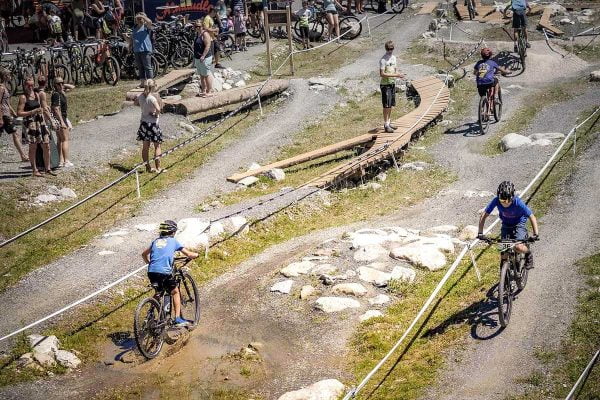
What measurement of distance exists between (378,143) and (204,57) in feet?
21.2

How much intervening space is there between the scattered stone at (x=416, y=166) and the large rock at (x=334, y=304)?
7189 millimetres

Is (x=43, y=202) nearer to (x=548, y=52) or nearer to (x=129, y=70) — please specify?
(x=129, y=70)

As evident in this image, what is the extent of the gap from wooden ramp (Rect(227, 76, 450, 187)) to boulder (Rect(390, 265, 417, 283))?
15.0 ft

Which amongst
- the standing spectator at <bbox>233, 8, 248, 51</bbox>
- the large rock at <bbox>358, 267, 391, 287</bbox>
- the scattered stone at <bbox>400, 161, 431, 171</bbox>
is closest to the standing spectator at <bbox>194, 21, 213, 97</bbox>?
the standing spectator at <bbox>233, 8, 248, 51</bbox>

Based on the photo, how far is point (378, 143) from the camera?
19.5m

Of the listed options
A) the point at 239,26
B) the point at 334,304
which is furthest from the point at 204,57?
the point at 334,304

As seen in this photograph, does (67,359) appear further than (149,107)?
No

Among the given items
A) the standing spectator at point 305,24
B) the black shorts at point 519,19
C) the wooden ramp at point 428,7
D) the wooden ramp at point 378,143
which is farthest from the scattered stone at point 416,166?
the wooden ramp at point 428,7

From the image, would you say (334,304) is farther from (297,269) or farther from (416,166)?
(416,166)

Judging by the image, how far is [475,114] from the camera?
22469 millimetres

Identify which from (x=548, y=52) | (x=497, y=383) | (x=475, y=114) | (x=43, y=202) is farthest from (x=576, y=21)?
(x=497, y=383)

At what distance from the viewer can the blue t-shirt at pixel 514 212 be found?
36.6 ft

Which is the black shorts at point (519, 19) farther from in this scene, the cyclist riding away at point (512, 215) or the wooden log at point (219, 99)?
the cyclist riding away at point (512, 215)

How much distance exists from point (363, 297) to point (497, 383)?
3.09m
